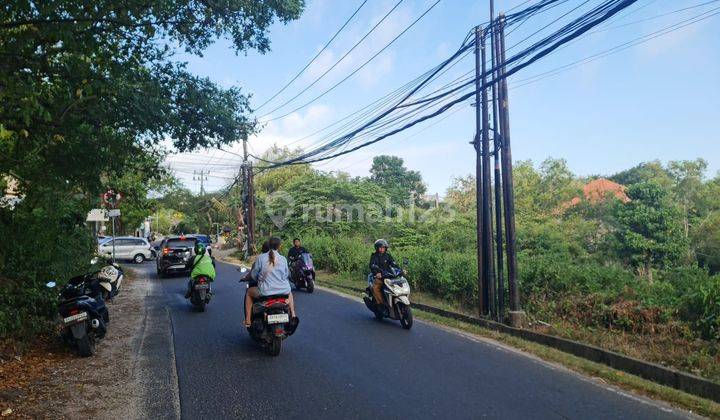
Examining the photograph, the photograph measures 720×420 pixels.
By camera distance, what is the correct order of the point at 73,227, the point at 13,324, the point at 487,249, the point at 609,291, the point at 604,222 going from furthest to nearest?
the point at 604,222
the point at 73,227
the point at 487,249
the point at 609,291
the point at 13,324

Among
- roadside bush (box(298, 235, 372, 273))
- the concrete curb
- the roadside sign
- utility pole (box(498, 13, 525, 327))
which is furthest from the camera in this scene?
roadside bush (box(298, 235, 372, 273))

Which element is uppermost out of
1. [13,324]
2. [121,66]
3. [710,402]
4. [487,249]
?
[121,66]

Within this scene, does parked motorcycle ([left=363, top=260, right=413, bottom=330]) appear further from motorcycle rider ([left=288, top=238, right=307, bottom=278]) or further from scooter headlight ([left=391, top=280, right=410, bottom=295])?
motorcycle rider ([left=288, top=238, right=307, bottom=278])

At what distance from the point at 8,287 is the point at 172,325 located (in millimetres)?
2720

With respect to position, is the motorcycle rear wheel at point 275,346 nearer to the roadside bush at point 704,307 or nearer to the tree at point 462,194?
the roadside bush at point 704,307

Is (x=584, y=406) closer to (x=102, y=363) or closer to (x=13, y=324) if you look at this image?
(x=102, y=363)

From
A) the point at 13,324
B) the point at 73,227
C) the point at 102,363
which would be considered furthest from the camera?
the point at 73,227

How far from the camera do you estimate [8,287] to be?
873 cm

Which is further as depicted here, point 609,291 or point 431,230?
point 431,230

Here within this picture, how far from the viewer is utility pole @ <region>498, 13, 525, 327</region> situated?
1020 centimetres

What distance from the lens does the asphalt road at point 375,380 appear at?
527cm

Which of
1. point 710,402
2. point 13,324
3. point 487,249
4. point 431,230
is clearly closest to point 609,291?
point 487,249

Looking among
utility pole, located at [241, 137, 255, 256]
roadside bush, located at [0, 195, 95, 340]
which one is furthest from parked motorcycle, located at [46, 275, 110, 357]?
utility pole, located at [241, 137, 255, 256]

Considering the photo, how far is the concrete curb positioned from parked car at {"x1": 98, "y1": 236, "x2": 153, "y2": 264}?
87.8 feet
